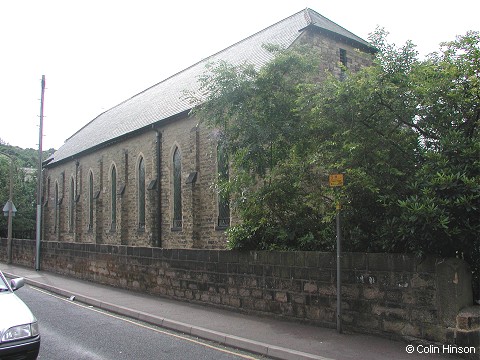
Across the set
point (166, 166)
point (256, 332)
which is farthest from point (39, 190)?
point (256, 332)

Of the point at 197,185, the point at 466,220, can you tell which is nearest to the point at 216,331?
the point at 466,220

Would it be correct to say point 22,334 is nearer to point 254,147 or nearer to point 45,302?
point 254,147

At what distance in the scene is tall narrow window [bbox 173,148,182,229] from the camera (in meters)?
22.2

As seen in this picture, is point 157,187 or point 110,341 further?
point 157,187

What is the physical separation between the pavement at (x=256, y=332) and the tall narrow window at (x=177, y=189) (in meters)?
9.18

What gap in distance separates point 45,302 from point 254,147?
25.3 feet

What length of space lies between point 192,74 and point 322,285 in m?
22.9

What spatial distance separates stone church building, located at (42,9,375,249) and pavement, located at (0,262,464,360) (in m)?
4.05

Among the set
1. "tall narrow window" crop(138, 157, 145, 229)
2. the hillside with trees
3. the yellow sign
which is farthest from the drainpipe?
the hillside with trees

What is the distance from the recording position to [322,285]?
8469mm

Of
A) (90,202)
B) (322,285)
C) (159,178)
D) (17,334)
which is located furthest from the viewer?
(90,202)

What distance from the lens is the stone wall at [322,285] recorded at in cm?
673

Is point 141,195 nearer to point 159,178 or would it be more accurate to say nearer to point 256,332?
point 159,178

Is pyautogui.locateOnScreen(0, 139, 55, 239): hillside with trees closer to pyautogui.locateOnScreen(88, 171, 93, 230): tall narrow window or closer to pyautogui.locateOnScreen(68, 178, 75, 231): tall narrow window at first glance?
pyautogui.locateOnScreen(68, 178, 75, 231): tall narrow window
